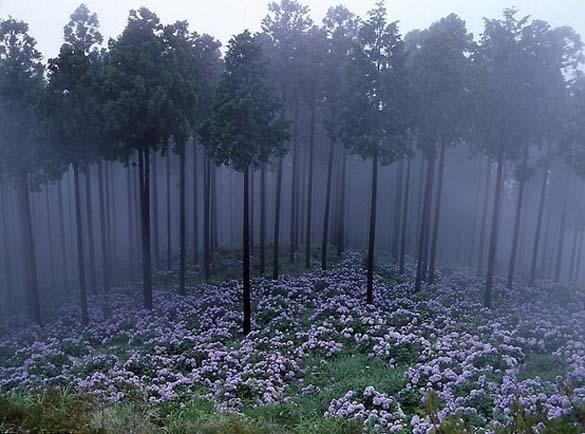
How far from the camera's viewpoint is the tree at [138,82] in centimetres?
2170

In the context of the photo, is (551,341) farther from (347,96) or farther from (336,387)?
(347,96)

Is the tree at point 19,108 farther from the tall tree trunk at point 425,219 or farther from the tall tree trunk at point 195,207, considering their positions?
the tall tree trunk at point 425,219

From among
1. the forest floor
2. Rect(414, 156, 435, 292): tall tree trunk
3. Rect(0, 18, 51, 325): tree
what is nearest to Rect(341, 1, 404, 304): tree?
Rect(414, 156, 435, 292): tall tree trunk

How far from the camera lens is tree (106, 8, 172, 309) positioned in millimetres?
21703

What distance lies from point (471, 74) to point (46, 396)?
20405 mm

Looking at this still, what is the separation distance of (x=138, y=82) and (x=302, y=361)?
13347 millimetres

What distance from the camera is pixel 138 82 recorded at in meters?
21.7

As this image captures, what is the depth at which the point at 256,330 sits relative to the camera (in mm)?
19844

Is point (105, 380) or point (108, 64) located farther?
point (108, 64)

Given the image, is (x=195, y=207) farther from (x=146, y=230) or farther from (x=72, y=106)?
(x=72, y=106)

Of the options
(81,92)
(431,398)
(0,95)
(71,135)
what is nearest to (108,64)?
(81,92)

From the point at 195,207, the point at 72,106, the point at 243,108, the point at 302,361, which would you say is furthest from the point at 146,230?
the point at 302,361

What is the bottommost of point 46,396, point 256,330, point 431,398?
point 256,330

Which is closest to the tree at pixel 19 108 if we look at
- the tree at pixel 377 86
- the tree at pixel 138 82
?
the tree at pixel 138 82
